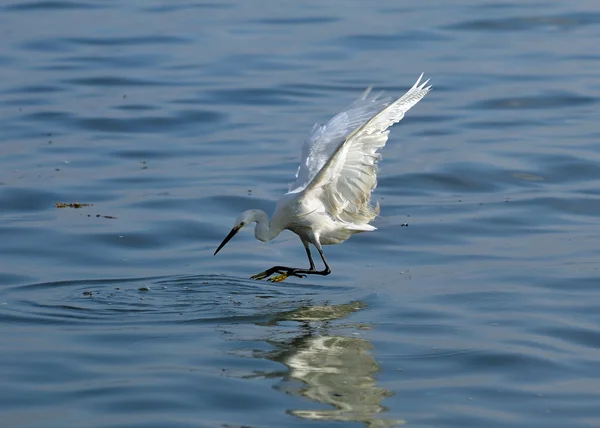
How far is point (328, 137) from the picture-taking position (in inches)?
400

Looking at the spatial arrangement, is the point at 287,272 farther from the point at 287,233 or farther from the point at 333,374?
the point at 333,374

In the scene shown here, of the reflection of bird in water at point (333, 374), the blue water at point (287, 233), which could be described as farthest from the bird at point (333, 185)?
the reflection of bird in water at point (333, 374)

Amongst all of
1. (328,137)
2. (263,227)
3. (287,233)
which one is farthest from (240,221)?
(287,233)

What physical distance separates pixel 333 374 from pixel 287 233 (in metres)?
4.35

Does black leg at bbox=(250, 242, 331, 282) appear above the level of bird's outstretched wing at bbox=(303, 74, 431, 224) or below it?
below

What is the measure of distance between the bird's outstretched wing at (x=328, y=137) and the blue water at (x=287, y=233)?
982mm

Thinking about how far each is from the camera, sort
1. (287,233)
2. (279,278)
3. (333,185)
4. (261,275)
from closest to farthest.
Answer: (333,185)
(261,275)
(279,278)
(287,233)

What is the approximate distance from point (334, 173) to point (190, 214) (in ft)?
9.82

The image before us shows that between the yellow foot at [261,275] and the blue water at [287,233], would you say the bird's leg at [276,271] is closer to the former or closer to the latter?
the yellow foot at [261,275]

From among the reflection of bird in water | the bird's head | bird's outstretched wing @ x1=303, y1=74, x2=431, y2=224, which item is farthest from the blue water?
bird's outstretched wing @ x1=303, y1=74, x2=431, y2=224

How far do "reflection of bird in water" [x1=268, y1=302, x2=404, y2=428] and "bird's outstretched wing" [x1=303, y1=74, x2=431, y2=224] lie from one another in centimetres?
109

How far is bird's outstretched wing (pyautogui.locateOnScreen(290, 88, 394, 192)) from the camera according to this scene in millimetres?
10117

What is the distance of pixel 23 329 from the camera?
918cm

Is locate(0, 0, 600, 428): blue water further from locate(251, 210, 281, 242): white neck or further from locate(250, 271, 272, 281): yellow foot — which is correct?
locate(251, 210, 281, 242): white neck
